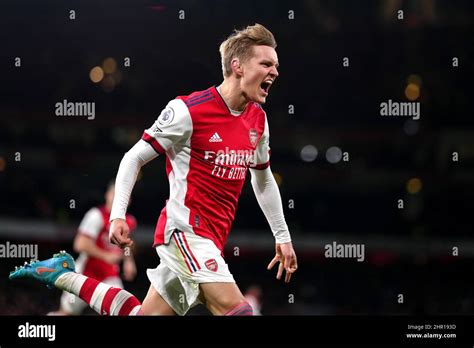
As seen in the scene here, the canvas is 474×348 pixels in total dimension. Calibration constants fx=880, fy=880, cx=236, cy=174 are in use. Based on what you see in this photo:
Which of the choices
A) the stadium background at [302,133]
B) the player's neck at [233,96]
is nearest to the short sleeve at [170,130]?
the player's neck at [233,96]

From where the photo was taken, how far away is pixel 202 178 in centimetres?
441

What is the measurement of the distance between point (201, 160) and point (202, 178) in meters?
0.09

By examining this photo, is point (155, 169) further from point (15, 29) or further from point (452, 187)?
point (452, 187)

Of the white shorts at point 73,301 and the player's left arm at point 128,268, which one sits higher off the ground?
the player's left arm at point 128,268

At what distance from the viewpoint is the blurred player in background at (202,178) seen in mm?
4285

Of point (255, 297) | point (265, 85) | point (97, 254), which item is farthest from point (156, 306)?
point (255, 297)

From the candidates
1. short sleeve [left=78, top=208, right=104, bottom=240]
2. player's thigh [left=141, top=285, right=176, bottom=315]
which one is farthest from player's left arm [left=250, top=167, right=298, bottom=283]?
short sleeve [left=78, top=208, right=104, bottom=240]

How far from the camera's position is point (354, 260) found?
801 cm

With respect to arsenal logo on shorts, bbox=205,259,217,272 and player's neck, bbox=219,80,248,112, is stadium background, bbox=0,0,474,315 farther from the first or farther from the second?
arsenal logo on shorts, bbox=205,259,217,272

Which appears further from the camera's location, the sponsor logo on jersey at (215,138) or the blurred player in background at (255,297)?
the blurred player in background at (255,297)

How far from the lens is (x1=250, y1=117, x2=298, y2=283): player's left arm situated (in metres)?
4.70

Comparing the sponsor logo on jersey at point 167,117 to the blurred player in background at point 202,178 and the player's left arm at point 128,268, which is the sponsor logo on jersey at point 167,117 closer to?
the blurred player in background at point 202,178

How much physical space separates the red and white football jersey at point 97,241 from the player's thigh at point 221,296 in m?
2.71

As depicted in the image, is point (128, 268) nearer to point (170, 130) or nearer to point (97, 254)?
point (97, 254)
